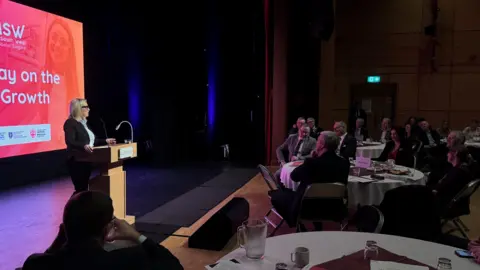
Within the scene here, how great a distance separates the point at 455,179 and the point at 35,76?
6651 millimetres

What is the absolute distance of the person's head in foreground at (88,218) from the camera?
1.34 meters

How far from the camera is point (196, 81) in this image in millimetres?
11062

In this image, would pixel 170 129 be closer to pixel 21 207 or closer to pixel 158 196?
pixel 158 196

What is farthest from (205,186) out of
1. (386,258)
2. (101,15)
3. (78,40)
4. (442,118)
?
(442,118)

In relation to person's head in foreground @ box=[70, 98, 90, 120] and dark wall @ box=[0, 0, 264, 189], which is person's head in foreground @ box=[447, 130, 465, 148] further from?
dark wall @ box=[0, 0, 264, 189]

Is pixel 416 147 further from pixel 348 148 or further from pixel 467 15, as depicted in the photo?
pixel 467 15

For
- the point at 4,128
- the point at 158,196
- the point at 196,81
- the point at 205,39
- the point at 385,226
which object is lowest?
the point at 158,196

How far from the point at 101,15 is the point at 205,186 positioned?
4813 mm

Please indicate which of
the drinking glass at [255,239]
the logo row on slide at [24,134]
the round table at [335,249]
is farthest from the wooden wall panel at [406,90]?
the drinking glass at [255,239]

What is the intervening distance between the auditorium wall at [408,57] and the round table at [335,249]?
9.89 meters

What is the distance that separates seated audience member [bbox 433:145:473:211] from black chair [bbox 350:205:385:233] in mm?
1524

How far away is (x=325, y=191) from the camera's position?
3.53m

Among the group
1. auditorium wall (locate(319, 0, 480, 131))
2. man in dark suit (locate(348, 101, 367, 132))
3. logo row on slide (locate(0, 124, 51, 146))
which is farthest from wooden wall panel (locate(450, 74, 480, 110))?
logo row on slide (locate(0, 124, 51, 146))

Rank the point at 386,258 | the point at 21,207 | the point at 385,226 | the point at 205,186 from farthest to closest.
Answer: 1. the point at 205,186
2. the point at 21,207
3. the point at 385,226
4. the point at 386,258
